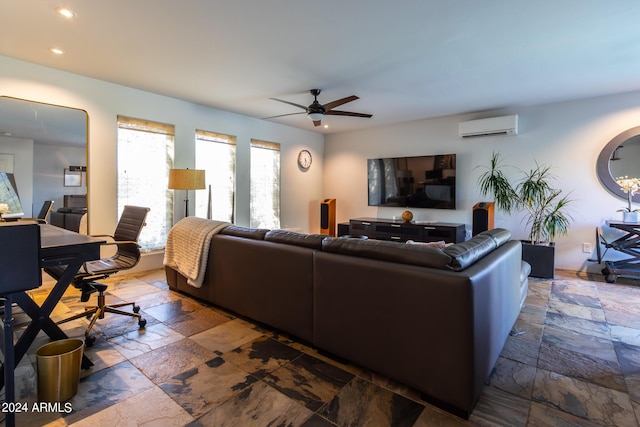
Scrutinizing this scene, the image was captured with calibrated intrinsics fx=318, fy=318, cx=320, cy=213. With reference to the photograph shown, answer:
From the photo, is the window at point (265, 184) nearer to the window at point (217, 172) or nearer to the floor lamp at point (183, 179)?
the window at point (217, 172)

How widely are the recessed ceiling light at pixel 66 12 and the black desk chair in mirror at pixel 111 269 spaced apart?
5.04ft

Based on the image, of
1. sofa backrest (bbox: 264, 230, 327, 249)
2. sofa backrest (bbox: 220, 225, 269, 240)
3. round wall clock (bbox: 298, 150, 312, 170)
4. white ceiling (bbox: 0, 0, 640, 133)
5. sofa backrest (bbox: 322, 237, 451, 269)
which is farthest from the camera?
round wall clock (bbox: 298, 150, 312, 170)

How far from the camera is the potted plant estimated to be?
4.10m

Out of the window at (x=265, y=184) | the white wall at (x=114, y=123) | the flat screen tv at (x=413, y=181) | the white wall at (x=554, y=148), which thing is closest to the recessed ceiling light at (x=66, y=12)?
the white wall at (x=114, y=123)

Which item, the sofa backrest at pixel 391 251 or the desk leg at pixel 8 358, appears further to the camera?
the sofa backrest at pixel 391 251

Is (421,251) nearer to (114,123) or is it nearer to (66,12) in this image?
(66,12)

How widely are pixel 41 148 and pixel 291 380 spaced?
371cm

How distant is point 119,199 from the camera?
13.2 feet

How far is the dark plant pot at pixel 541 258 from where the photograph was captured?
401cm

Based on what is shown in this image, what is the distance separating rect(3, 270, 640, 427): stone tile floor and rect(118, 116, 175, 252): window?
1.77 meters

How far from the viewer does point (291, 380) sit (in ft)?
5.99

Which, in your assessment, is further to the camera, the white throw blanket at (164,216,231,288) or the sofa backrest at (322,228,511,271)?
the white throw blanket at (164,216,231,288)

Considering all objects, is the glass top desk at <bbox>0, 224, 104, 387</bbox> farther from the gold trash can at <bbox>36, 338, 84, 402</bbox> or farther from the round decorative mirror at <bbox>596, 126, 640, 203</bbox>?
the round decorative mirror at <bbox>596, 126, 640, 203</bbox>

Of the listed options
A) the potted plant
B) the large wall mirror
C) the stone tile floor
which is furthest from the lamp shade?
the potted plant
